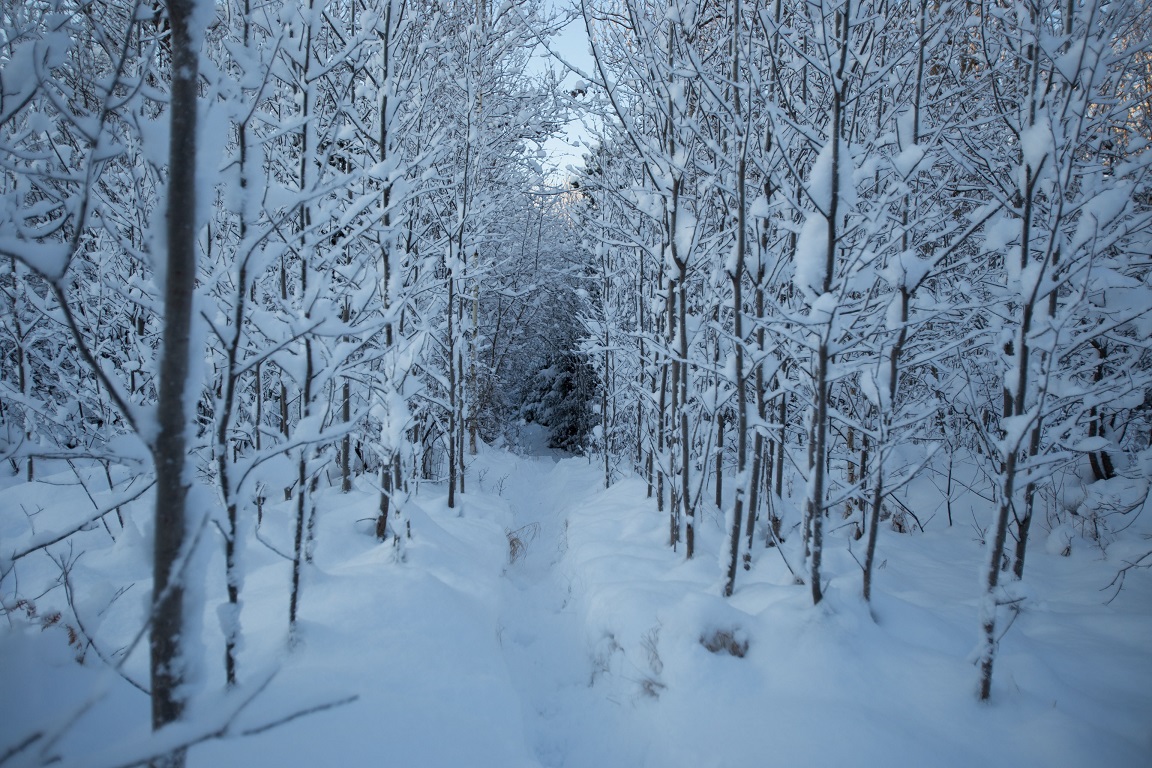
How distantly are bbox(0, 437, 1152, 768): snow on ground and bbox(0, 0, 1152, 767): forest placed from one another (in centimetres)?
6

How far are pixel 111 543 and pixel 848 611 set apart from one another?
17.2 ft

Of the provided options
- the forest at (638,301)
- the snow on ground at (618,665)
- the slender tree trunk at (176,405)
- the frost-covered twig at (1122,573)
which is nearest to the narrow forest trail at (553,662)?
the snow on ground at (618,665)

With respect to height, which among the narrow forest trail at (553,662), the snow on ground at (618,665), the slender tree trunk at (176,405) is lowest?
the narrow forest trail at (553,662)

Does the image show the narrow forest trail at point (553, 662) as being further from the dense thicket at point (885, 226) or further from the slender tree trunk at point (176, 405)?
the slender tree trunk at point (176, 405)

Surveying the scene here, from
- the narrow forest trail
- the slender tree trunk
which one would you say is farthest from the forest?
the narrow forest trail

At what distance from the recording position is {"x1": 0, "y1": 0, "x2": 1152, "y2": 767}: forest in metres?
1.43

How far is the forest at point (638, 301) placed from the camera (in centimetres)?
143

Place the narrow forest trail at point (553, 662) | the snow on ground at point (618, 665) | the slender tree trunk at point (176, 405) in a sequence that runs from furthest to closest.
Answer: the narrow forest trail at point (553, 662) → the snow on ground at point (618, 665) → the slender tree trunk at point (176, 405)

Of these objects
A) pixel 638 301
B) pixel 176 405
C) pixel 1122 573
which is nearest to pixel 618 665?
pixel 176 405

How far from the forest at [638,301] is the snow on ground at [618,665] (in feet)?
0.20

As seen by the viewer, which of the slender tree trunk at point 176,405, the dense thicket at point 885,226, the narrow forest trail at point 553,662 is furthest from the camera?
the narrow forest trail at point 553,662

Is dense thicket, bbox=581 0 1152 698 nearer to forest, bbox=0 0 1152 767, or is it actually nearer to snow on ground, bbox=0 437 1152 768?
forest, bbox=0 0 1152 767

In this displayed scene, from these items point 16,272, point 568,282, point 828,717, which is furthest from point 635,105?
point 568,282

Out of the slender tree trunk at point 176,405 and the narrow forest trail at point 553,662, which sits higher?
the slender tree trunk at point 176,405
